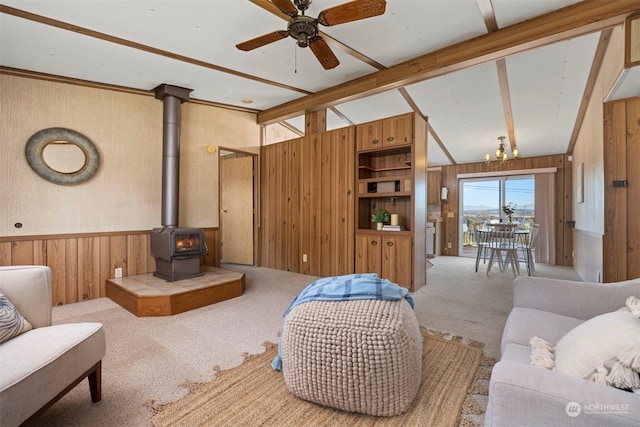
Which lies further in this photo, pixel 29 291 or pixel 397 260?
pixel 397 260

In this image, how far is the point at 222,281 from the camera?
3.50 metres

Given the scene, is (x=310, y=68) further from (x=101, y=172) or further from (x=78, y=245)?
(x=78, y=245)

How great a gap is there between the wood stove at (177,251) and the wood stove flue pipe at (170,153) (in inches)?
12.1

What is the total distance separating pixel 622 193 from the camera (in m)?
2.65

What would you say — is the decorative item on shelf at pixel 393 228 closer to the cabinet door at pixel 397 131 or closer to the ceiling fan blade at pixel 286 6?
the cabinet door at pixel 397 131

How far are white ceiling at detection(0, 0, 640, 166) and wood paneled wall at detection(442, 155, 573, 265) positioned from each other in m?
1.36

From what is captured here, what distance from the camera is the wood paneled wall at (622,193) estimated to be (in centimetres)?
260

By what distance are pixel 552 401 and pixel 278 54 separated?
11.9ft

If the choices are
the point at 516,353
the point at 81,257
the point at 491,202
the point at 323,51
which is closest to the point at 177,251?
the point at 81,257

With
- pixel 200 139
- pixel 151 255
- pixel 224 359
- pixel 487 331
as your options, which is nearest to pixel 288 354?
pixel 224 359

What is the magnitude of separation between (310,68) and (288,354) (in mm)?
3377

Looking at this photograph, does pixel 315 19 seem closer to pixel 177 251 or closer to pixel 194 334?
pixel 194 334

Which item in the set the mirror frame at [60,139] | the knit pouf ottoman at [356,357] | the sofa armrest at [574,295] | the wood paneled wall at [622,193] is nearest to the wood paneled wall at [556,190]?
the wood paneled wall at [622,193]

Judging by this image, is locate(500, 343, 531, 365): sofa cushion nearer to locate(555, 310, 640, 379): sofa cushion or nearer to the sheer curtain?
locate(555, 310, 640, 379): sofa cushion
